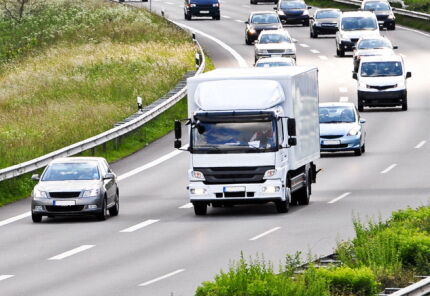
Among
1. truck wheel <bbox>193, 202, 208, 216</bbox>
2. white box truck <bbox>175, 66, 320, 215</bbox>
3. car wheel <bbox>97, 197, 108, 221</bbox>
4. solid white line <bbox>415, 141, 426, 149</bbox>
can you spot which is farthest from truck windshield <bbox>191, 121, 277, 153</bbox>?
solid white line <bbox>415, 141, 426, 149</bbox>

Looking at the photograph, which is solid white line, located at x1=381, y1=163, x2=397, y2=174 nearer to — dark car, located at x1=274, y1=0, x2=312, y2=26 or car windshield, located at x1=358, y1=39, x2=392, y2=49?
car windshield, located at x1=358, y1=39, x2=392, y2=49

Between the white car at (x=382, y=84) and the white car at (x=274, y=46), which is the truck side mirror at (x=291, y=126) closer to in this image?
the white car at (x=382, y=84)

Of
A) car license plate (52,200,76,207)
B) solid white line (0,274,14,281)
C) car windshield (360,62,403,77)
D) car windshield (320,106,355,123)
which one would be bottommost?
car windshield (360,62,403,77)

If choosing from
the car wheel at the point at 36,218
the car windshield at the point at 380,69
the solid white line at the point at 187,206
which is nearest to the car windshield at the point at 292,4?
the car windshield at the point at 380,69

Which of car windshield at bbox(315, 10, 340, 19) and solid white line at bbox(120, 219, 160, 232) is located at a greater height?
solid white line at bbox(120, 219, 160, 232)

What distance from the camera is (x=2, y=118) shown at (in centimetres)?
5116

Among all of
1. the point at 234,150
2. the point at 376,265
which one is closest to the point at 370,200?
the point at 234,150

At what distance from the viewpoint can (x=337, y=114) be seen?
4512 centimetres

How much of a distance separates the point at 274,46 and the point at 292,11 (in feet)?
69.2

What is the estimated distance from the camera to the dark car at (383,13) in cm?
8600

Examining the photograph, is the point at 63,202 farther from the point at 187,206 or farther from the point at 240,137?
the point at 187,206

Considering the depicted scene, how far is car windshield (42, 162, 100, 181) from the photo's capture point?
105 ft

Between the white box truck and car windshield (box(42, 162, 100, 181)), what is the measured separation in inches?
74.8

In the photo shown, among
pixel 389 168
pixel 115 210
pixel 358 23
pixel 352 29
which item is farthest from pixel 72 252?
pixel 358 23
